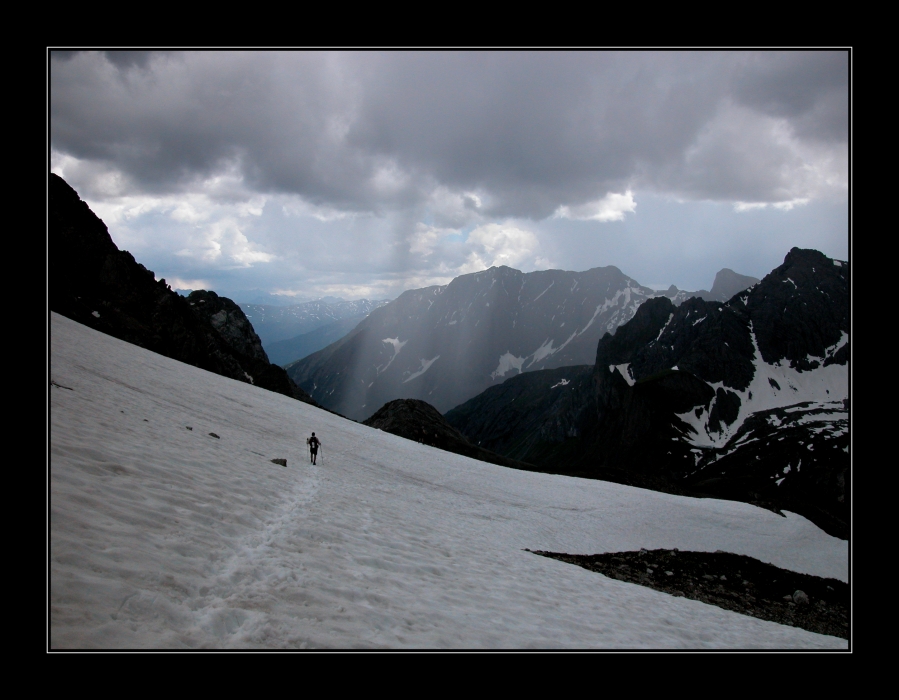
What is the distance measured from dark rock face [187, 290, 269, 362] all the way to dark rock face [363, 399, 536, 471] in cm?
4937

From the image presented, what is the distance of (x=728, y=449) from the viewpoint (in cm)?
13412

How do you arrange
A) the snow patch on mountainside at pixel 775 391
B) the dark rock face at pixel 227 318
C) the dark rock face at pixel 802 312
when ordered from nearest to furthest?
the dark rock face at pixel 227 318, the snow patch on mountainside at pixel 775 391, the dark rock face at pixel 802 312

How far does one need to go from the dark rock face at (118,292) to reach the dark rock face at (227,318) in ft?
105

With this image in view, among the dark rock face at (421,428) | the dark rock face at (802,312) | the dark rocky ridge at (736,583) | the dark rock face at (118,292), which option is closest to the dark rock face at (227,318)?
the dark rock face at (118,292)

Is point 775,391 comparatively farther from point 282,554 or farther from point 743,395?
point 282,554

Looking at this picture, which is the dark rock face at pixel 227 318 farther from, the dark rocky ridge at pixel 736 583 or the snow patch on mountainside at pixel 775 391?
the snow patch on mountainside at pixel 775 391

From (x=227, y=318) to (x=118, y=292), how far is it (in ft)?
155

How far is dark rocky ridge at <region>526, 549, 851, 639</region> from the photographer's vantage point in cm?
1636

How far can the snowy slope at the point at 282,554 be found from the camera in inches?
213

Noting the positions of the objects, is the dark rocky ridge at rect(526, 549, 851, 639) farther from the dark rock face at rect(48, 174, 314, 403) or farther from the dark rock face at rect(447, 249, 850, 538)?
the dark rock face at rect(447, 249, 850, 538)

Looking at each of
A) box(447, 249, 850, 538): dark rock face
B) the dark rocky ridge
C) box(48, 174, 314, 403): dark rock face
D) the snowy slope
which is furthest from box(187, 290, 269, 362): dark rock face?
box(447, 249, 850, 538): dark rock face

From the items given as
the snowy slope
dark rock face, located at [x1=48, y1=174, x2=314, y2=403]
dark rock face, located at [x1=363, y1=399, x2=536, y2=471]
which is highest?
dark rock face, located at [x1=48, y1=174, x2=314, y2=403]
